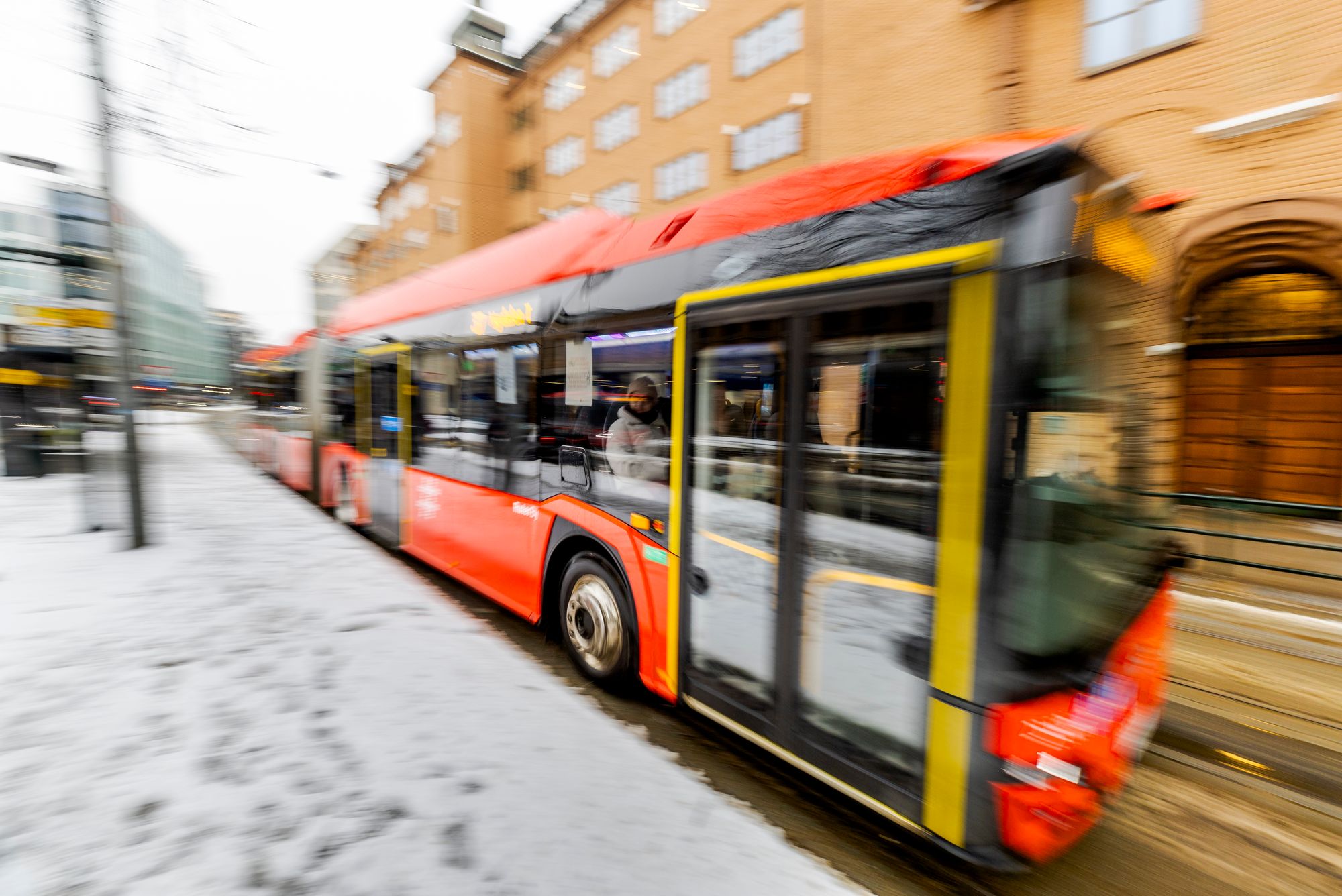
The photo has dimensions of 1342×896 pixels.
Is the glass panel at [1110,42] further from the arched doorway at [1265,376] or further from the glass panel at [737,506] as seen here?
the glass panel at [737,506]

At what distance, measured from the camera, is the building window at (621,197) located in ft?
74.6

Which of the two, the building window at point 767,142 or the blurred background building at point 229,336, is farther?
the blurred background building at point 229,336

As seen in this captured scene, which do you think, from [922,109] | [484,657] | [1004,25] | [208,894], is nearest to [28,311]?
[484,657]

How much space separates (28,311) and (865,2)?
1764cm

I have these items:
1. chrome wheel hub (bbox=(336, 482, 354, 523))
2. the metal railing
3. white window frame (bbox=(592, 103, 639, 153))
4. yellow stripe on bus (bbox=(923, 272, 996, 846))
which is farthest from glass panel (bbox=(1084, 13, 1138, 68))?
white window frame (bbox=(592, 103, 639, 153))

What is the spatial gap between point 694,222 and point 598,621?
2556mm

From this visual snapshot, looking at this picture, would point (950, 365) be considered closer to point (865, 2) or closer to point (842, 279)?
point (842, 279)

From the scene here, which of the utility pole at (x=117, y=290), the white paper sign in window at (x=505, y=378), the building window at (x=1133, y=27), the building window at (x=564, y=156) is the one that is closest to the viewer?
the white paper sign in window at (x=505, y=378)

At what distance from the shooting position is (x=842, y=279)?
255 cm

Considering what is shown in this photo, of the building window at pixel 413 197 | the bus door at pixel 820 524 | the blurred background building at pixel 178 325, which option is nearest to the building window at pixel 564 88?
the building window at pixel 413 197

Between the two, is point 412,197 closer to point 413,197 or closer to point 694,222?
point 413,197

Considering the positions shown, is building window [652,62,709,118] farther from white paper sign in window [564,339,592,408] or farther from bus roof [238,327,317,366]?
white paper sign in window [564,339,592,408]

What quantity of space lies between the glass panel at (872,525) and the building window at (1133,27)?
10.7 metres

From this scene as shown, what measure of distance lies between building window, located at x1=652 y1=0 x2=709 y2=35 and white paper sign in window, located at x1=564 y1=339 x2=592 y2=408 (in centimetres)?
2020
